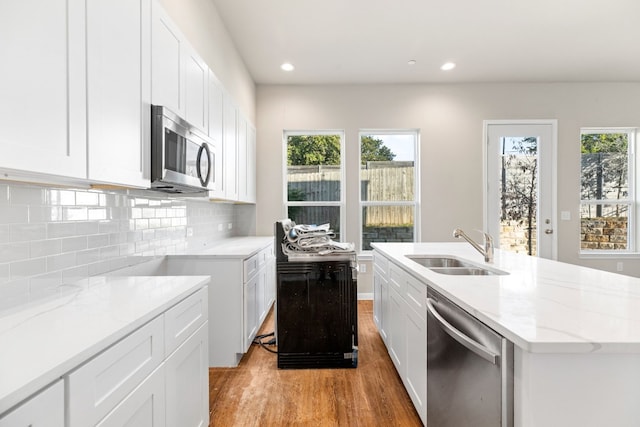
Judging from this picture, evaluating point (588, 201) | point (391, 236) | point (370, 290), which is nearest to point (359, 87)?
point (391, 236)

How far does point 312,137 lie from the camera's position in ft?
14.8

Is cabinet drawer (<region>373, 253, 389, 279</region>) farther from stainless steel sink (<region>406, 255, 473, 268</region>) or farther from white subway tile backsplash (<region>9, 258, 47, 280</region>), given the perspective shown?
white subway tile backsplash (<region>9, 258, 47, 280</region>)

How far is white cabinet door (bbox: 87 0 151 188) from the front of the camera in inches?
45.5

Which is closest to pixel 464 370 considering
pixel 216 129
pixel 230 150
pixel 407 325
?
pixel 407 325

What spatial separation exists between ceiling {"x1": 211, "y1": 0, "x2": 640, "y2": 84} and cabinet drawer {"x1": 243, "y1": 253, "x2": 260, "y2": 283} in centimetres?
219

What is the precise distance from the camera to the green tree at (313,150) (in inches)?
177

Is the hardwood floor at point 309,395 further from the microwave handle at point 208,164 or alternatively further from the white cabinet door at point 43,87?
the white cabinet door at point 43,87

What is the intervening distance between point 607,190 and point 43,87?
5.99 metres

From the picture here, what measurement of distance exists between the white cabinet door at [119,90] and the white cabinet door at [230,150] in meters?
1.32

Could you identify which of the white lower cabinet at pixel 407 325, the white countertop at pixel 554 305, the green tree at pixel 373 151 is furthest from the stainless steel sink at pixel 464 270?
the green tree at pixel 373 151

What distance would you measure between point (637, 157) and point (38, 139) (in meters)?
6.31

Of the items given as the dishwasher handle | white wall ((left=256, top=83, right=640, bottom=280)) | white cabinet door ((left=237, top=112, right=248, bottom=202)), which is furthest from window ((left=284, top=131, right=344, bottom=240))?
the dishwasher handle

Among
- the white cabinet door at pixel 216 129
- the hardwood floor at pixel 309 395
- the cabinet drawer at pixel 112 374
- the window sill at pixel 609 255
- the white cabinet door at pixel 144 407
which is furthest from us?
the window sill at pixel 609 255

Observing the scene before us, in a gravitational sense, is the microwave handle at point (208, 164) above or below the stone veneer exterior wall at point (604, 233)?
above
